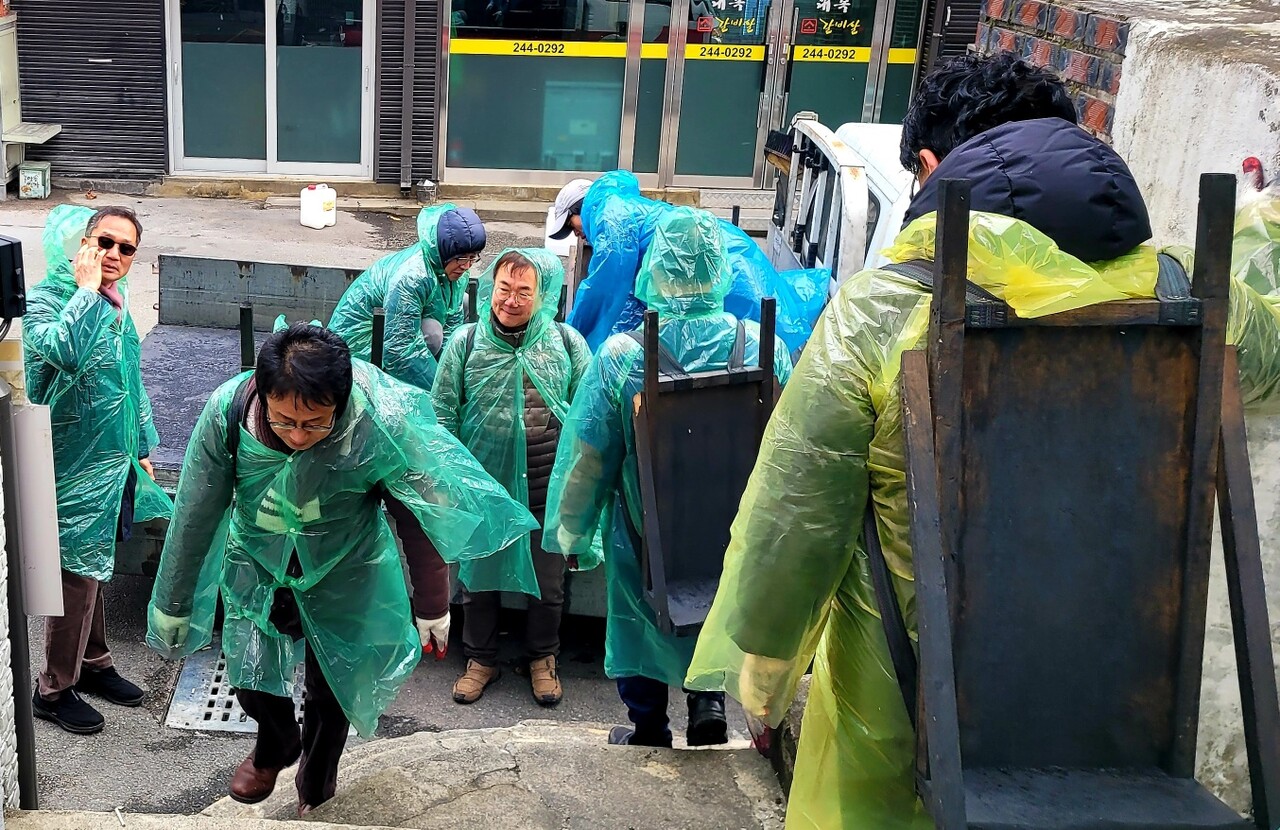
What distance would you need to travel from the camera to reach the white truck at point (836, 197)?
17.9 ft

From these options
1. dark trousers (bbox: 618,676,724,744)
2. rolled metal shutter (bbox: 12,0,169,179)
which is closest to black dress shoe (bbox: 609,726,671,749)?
dark trousers (bbox: 618,676,724,744)

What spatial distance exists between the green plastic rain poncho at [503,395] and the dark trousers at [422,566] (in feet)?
2.74

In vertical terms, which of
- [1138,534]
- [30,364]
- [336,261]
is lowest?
[336,261]

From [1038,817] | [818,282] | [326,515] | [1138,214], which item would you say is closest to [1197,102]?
[1138,214]

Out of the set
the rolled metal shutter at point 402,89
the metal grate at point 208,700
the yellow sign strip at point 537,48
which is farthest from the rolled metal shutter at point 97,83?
the metal grate at point 208,700

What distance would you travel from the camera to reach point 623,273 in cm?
523

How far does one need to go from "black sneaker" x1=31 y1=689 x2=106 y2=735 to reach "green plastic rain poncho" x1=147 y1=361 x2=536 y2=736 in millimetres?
919

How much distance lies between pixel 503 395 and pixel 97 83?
25.1 ft

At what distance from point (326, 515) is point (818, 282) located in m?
2.99

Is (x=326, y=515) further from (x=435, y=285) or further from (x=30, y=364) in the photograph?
(x=435, y=285)

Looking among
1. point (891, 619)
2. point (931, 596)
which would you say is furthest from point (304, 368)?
point (931, 596)

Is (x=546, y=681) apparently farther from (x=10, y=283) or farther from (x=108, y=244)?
(x=10, y=283)

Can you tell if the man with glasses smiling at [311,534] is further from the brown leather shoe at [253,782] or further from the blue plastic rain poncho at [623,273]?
the blue plastic rain poncho at [623,273]

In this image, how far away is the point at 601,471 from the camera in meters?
3.60
